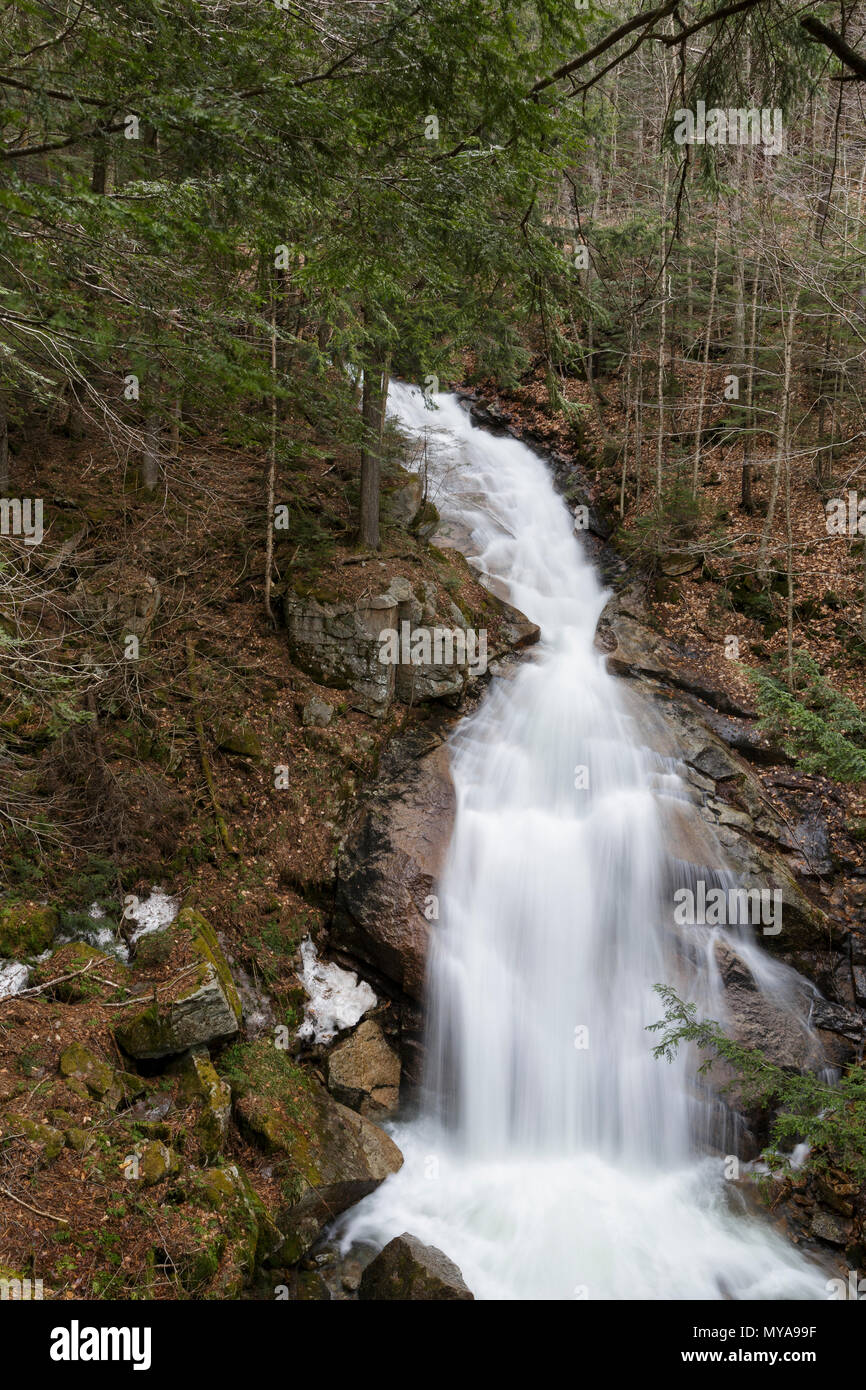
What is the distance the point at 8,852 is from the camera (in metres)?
6.23

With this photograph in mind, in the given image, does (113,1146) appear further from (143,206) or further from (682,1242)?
(143,206)

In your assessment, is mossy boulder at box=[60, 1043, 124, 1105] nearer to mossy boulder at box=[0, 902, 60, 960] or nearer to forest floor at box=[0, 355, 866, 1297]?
forest floor at box=[0, 355, 866, 1297]

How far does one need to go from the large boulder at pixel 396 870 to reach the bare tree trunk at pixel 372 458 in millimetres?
3887

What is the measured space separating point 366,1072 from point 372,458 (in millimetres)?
8603

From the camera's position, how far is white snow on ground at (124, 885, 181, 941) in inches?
263

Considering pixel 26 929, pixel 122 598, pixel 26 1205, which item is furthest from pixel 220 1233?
pixel 122 598

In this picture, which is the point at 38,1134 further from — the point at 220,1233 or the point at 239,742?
the point at 239,742

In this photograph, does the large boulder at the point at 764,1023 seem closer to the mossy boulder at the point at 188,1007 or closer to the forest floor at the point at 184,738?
the forest floor at the point at 184,738

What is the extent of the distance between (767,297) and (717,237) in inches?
116

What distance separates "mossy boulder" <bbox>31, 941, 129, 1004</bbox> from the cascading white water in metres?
3.23

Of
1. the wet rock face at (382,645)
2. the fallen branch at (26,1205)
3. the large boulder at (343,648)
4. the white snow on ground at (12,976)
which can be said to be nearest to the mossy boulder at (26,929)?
the white snow on ground at (12,976)

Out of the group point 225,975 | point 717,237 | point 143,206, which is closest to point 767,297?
point 717,237

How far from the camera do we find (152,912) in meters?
6.89

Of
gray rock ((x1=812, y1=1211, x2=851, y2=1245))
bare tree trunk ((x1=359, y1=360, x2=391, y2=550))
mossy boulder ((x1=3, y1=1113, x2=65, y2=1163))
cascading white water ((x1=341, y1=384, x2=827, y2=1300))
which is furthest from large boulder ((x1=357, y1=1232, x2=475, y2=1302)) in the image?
bare tree trunk ((x1=359, y1=360, x2=391, y2=550))
